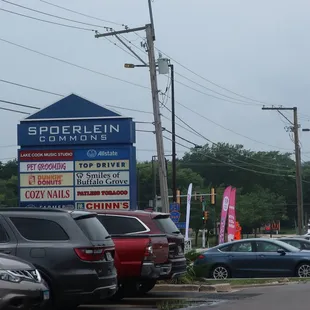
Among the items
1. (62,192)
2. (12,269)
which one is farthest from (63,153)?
(12,269)

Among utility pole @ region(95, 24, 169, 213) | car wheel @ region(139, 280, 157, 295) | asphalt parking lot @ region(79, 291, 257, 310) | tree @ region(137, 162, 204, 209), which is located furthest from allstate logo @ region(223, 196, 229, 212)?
tree @ region(137, 162, 204, 209)

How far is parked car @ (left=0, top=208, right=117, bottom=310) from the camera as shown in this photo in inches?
456

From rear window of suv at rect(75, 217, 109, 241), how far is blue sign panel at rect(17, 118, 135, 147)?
10845 mm

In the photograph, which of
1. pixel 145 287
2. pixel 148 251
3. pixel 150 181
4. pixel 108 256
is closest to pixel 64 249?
pixel 108 256

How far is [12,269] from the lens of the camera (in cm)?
977

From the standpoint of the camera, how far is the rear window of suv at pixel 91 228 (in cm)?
1205

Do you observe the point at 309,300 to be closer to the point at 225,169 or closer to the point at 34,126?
the point at 34,126

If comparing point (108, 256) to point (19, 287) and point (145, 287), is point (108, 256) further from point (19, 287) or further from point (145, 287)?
point (145, 287)

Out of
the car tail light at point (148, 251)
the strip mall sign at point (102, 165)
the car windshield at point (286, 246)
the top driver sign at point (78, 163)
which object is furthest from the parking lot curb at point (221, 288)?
the strip mall sign at point (102, 165)

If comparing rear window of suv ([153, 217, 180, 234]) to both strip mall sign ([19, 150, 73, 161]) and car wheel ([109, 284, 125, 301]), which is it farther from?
strip mall sign ([19, 150, 73, 161])

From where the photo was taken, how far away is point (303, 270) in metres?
23.1

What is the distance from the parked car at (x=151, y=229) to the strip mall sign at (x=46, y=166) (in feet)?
25.6

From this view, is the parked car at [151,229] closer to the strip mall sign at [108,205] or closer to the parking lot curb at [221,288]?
the parking lot curb at [221,288]

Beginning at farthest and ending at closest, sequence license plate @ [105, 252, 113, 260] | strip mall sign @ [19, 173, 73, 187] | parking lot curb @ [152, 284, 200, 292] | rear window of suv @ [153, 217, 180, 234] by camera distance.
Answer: strip mall sign @ [19, 173, 73, 187] → parking lot curb @ [152, 284, 200, 292] → rear window of suv @ [153, 217, 180, 234] → license plate @ [105, 252, 113, 260]
